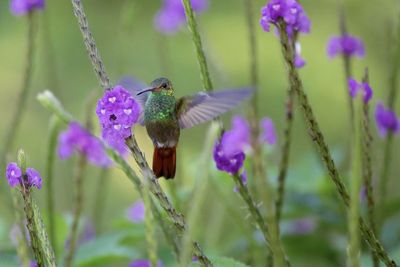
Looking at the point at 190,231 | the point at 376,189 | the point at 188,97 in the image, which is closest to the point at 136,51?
the point at 376,189

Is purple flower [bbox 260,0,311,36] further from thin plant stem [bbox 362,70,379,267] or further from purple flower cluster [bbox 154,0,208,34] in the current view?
purple flower cluster [bbox 154,0,208,34]

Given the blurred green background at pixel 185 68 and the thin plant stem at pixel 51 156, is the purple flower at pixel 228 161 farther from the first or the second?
the blurred green background at pixel 185 68

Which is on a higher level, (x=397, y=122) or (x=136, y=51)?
(x=136, y=51)

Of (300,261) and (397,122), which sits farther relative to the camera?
(300,261)

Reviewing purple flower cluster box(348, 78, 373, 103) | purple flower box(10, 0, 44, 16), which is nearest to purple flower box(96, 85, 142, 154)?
purple flower cluster box(348, 78, 373, 103)

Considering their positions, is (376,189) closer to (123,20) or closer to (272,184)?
(272,184)
